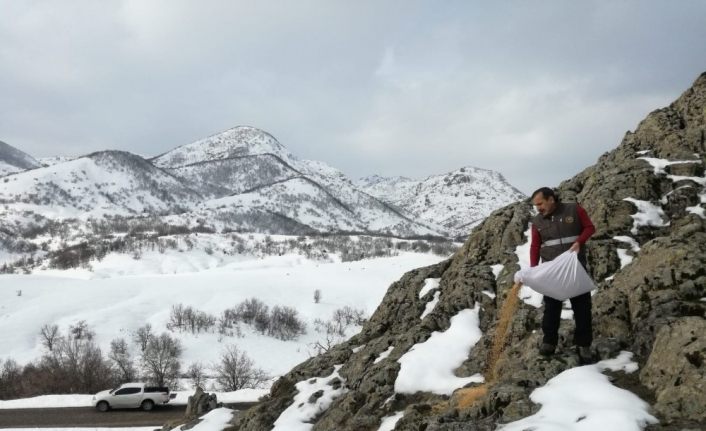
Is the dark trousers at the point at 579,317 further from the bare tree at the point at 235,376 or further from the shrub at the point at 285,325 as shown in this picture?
the shrub at the point at 285,325

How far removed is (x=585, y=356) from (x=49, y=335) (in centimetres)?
11979

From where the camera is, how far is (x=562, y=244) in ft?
27.7

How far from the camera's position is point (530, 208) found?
16094 millimetres

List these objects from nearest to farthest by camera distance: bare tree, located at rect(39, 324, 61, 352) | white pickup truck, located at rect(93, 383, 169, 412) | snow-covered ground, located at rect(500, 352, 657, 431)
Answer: snow-covered ground, located at rect(500, 352, 657, 431)
white pickup truck, located at rect(93, 383, 169, 412)
bare tree, located at rect(39, 324, 61, 352)

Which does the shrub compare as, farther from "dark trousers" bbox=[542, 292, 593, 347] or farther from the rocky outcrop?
"dark trousers" bbox=[542, 292, 593, 347]

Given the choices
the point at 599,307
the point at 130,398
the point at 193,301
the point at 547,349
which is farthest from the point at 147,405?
Answer: the point at 193,301

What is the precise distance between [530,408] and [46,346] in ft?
375

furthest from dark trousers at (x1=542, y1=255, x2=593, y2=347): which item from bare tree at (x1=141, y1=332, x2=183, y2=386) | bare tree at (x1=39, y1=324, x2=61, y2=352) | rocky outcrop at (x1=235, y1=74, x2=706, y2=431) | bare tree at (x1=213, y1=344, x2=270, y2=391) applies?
bare tree at (x1=39, y1=324, x2=61, y2=352)

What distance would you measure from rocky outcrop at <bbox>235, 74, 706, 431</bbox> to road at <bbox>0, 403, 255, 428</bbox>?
1375 cm

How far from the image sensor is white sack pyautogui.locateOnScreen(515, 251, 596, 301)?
7.95m

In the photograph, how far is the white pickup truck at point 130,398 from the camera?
92.5 ft

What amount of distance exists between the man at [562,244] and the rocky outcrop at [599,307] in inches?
12.6

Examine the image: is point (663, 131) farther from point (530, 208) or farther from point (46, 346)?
point (46, 346)

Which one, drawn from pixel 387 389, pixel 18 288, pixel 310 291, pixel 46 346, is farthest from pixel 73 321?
pixel 387 389
